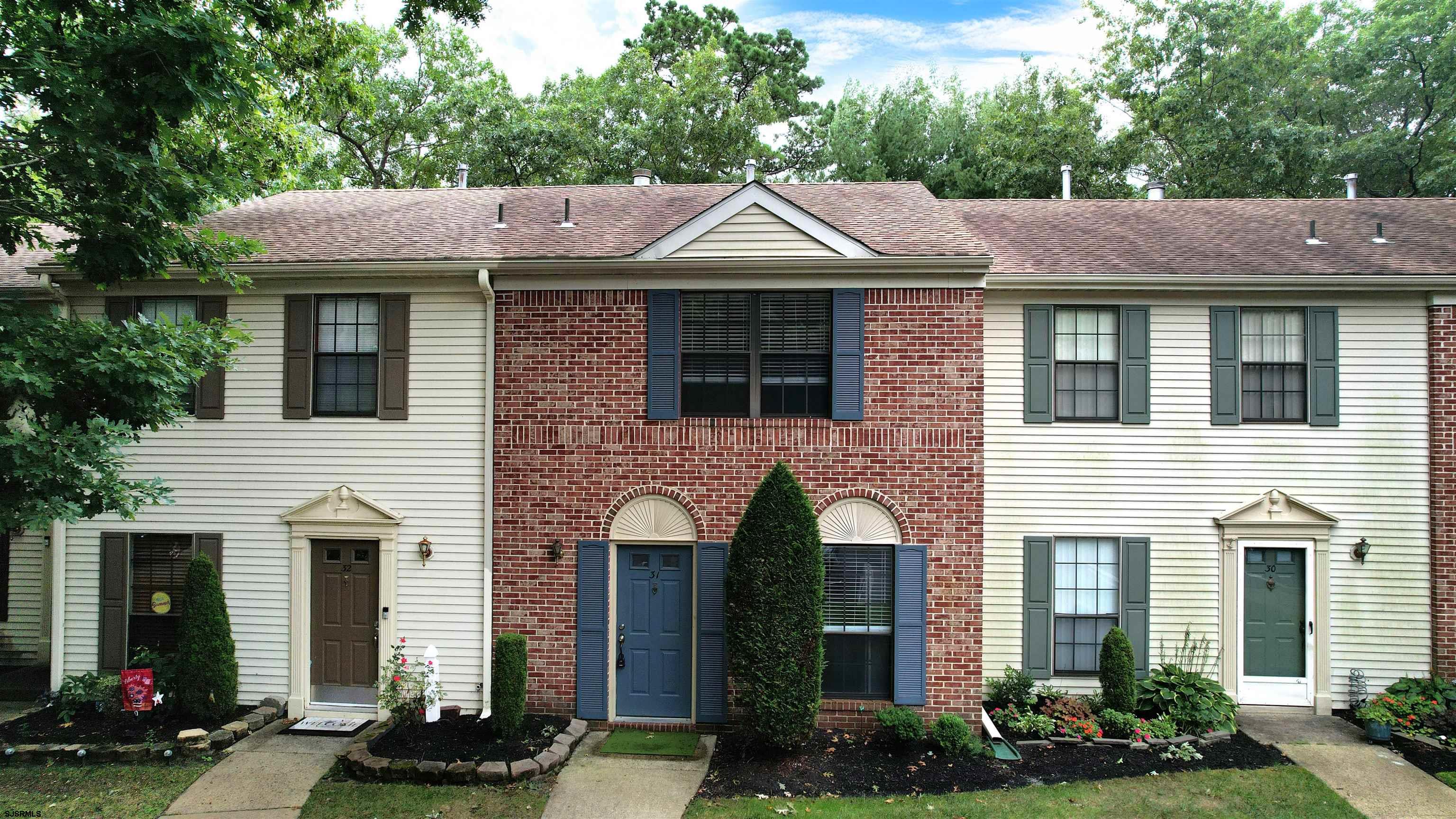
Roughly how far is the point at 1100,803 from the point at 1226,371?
568cm

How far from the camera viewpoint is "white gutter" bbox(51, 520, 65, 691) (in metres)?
9.41

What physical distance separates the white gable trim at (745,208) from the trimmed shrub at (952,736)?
5.16 meters

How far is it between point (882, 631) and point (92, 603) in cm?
963

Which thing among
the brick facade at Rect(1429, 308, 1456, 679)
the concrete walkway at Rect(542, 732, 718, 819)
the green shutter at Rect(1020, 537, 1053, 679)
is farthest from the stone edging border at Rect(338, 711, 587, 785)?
the brick facade at Rect(1429, 308, 1456, 679)

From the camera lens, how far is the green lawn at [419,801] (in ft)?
23.1

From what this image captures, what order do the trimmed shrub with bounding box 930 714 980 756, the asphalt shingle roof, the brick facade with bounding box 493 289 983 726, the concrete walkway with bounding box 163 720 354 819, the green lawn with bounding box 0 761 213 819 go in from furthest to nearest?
the asphalt shingle roof
the brick facade with bounding box 493 289 983 726
the trimmed shrub with bounding box 930 714 980 756
the concrete walkway with bounding box 163 720 354 819
the green lawn with bounding box 0 761 213 819

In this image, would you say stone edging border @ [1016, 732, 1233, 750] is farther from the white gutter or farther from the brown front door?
the white gutter

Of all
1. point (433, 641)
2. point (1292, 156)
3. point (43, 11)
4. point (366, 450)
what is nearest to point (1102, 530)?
point (433, 641)

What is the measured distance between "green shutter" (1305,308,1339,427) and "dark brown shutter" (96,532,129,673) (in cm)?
1492

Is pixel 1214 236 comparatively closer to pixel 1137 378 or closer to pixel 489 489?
pixel 1137 378

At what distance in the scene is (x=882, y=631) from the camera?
28.9ft

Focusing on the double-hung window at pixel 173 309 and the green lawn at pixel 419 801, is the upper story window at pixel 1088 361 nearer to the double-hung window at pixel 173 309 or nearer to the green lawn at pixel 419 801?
the green lawn at pixel 419 801

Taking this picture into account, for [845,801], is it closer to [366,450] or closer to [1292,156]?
[366,450]

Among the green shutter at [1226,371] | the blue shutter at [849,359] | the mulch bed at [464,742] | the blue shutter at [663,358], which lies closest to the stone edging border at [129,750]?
the mulch bed at [464,742]
